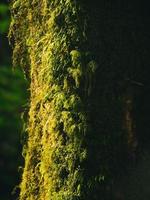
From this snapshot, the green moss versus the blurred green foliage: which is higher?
the blurred green foliage

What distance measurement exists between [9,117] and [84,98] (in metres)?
4.22

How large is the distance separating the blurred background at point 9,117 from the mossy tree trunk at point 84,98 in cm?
363

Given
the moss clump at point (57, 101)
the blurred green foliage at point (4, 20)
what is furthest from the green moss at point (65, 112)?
the blurred green foliage at point (4, 20)

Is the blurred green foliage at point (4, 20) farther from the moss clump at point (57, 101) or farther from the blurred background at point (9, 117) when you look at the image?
the moss clump at point (57, 101)

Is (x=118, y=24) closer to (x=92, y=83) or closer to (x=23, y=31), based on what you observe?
(x=92, y=83)

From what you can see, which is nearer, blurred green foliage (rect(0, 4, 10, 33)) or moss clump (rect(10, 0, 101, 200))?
moss clump (rect(10, 0, 101, 200))

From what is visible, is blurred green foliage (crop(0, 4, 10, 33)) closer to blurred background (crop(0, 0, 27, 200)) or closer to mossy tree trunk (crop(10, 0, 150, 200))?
blurred background (crop(0, 0, 27, 200))

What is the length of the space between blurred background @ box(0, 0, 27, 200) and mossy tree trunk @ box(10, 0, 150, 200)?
11.9 feet

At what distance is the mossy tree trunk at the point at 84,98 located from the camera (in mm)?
1824

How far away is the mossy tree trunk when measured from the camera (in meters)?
1.82

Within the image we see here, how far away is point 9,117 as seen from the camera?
19.7 ft

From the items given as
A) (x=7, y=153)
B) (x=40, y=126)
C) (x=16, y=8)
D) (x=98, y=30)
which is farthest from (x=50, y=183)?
(x=7, y=153)

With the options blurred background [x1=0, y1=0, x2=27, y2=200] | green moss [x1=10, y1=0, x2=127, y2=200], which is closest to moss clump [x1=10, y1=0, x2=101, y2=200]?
green moss [x1=10, y1=0, x2=127, y2=200]

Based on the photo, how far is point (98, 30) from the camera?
1.90 m
